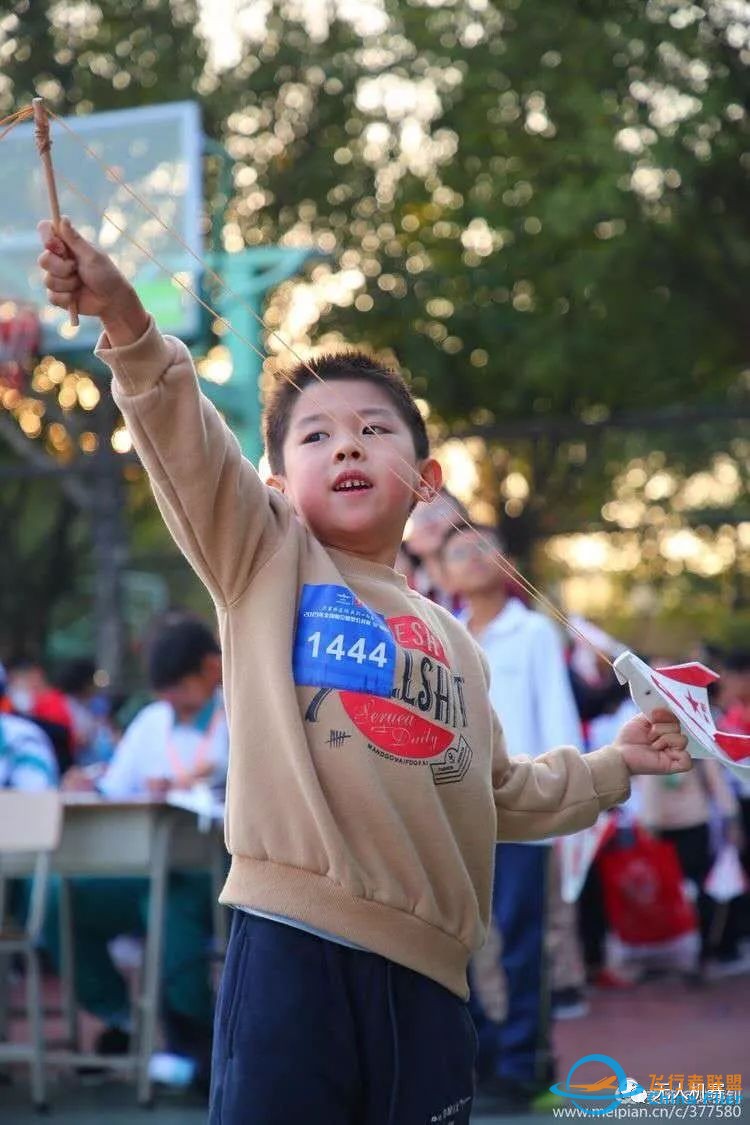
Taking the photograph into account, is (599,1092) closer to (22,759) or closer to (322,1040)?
(22,759)

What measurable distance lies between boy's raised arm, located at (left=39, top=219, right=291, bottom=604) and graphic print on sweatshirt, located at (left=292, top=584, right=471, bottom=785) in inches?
5.2

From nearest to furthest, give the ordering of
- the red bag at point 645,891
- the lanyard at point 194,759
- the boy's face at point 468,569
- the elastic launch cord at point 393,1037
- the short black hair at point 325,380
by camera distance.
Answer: the elastic launch cord at point 393,1037 < the short black hair at point 325,380 < the boy's face at point 468,569 < the lanyard at point 194,759 < the red bag at point 645,891

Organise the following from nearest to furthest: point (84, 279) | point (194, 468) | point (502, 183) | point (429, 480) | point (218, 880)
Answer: point (84, 279) < point (194, 468) < point (429, 480) < point (218, 880) < point (502, 183)

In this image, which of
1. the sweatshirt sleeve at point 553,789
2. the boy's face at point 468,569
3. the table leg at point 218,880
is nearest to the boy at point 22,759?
the table leg at point 218,880

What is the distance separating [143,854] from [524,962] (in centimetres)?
137

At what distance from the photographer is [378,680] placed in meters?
2.39

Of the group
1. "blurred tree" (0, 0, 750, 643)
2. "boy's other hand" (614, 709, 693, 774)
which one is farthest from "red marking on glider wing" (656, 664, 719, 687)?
"blurred tree" (0, 0, 750, 643)

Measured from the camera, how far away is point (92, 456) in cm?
1413

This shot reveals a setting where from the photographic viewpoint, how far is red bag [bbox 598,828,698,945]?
8164 mm

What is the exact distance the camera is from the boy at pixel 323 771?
7.42 feet

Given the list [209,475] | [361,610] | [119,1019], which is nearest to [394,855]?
[361,610]

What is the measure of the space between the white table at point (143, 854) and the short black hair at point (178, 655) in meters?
0.62

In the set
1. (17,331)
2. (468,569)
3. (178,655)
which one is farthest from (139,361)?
(17,331)

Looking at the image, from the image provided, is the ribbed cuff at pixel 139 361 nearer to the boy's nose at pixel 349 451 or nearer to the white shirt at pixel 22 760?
the boy's nose at pixel 349 451
